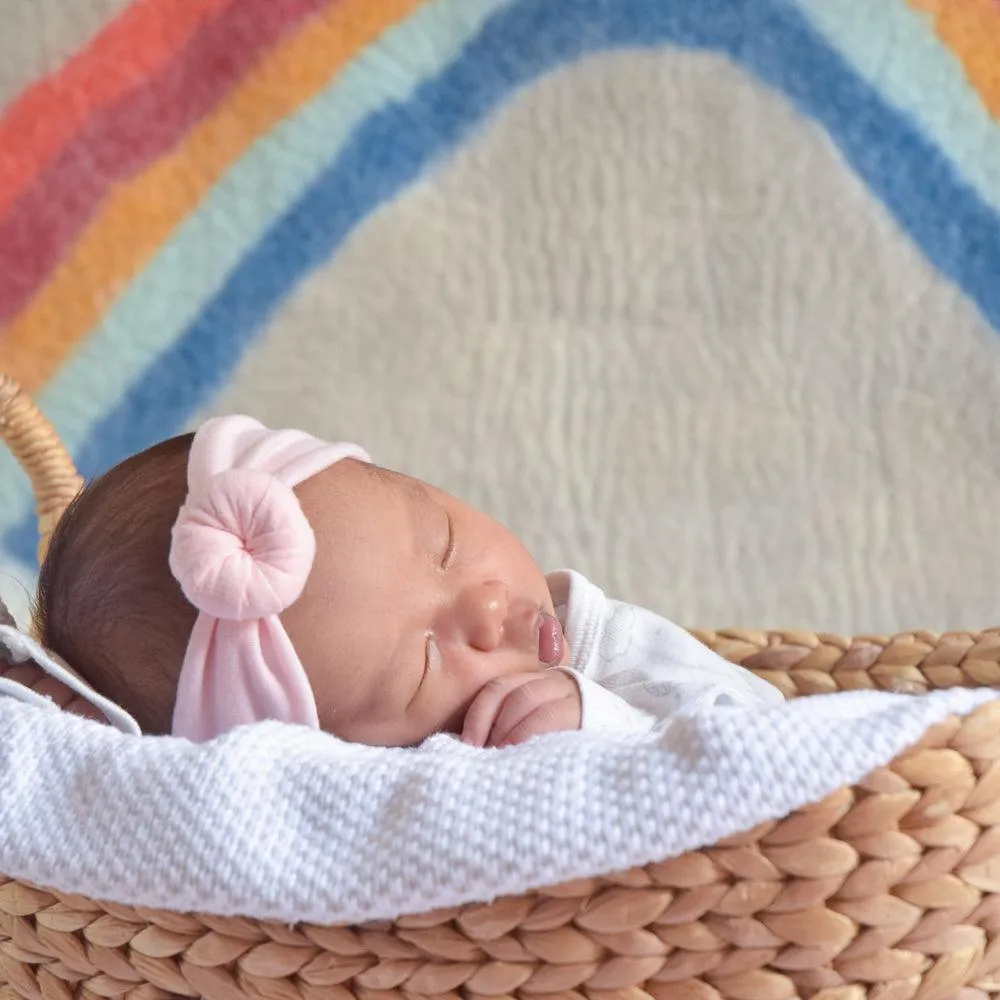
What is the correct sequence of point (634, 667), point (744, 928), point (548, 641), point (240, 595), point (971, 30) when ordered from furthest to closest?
point (971, 30) < point (634, 667) < point (548, 641) < point (240, 595) < point (744, 928)

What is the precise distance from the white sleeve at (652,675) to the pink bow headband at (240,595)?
20 cm

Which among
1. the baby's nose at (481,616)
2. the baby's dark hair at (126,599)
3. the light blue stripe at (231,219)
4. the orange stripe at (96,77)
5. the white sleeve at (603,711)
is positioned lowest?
the white sleeve at (603,711)

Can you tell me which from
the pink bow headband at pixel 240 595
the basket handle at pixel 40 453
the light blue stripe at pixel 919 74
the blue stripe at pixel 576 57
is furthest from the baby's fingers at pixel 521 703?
the light blue stripe at pixel 919 74

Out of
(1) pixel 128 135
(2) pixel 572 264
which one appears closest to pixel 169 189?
(1) pixel 128 135

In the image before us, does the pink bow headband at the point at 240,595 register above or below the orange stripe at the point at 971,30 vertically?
below

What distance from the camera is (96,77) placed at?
1449 millimetres

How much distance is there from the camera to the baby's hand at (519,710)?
83 centimetres

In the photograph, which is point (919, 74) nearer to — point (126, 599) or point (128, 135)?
point (128, 135)

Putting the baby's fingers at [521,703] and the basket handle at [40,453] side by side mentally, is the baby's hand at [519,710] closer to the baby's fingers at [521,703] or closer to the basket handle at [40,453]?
the baby's fingers at [521,703]

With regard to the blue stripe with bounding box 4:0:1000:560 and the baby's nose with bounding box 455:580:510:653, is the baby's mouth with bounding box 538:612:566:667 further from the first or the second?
the blue stripe with bounding box 4:0:1000:560

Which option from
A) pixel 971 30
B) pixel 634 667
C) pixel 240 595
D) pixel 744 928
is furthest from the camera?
pixel 971 30

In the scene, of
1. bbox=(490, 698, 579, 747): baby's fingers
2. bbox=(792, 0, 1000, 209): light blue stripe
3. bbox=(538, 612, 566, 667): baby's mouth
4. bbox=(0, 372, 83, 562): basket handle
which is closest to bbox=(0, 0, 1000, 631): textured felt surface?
bbox=(792, 0, 1000, 209): light blue stripe

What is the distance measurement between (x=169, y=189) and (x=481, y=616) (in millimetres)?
809

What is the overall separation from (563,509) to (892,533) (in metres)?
0.36
